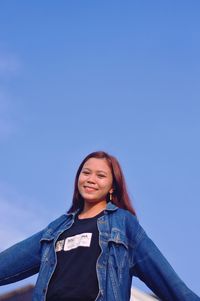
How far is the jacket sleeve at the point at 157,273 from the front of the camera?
150 inches

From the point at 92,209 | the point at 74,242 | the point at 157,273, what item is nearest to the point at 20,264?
the point at 74,242

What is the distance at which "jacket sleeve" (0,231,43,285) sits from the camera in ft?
14.4

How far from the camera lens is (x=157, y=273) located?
3883 mm

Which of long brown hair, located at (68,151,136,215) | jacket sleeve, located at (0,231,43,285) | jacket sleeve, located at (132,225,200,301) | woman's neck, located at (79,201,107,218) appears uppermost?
long brown hair, located at (68,151,136,215)

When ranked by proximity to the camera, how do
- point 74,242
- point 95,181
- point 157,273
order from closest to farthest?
point 157,273 → point 74,242 → point 95,181

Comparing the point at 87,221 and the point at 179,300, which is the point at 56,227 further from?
the point at 179,300

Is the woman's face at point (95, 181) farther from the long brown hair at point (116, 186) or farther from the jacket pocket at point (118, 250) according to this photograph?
the jacket pocket at point (118, 250)

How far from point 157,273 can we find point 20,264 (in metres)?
1.11

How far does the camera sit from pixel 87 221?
4.24m

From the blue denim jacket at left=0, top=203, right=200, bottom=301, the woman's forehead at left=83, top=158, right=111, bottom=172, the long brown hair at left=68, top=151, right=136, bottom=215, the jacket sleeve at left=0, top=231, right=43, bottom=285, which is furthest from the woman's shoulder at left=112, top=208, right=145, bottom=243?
the jacket sleeve at left=0, top=231, right=43, bottom=285

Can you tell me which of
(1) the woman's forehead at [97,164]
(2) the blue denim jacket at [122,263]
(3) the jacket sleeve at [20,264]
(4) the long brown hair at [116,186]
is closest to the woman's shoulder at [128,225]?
(2) the blue denim jacket at [122,263]

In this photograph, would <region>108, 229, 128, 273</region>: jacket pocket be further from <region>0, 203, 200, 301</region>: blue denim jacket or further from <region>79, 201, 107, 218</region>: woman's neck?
<region>79, 201, 107, 218</region>: woman's neck

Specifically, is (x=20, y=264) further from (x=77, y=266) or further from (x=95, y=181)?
(x=95, y=181)

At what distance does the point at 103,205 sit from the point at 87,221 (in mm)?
211
